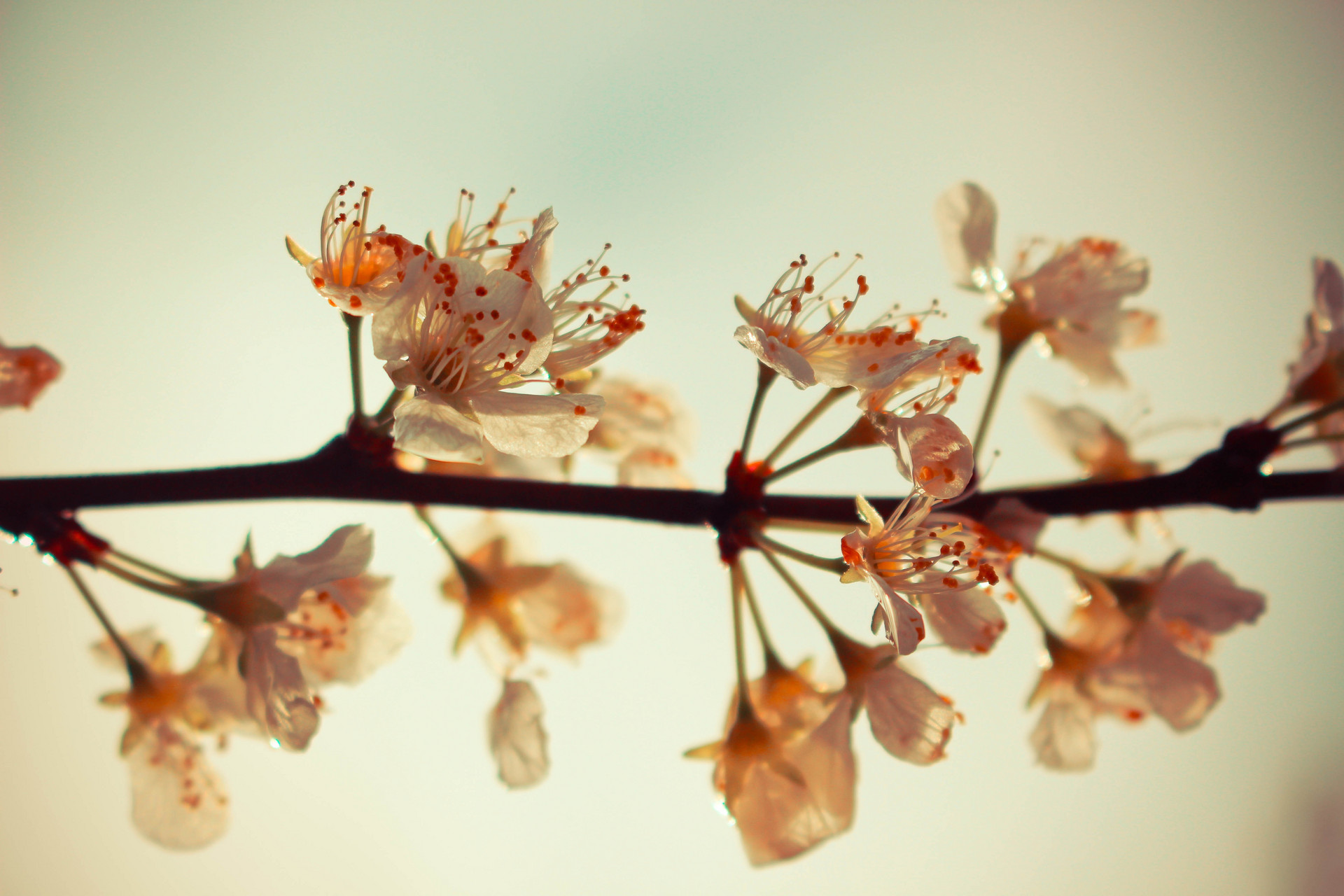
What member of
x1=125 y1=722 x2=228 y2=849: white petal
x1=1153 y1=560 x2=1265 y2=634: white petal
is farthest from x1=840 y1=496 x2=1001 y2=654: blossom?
x1=125 y1=722 x2=228 y2=849: white petal

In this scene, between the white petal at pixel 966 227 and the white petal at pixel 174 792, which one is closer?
the white petal at pixel 174 792

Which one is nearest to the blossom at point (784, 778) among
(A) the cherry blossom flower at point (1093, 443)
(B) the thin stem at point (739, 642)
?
(B) the thin stem at point (739, 642)

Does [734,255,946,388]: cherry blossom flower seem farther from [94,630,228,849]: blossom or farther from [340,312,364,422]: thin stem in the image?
[94,630,228,849]: blossom

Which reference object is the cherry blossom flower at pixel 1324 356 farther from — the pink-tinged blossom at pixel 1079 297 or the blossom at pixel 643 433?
the blossom at pixel 643 433

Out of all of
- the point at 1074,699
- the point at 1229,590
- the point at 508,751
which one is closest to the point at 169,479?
the point at 508,751

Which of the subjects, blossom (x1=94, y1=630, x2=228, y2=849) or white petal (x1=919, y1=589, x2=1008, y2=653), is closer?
white petal (x1=919, y1=589, x2=1008, y2=653)
